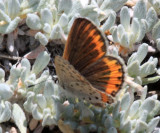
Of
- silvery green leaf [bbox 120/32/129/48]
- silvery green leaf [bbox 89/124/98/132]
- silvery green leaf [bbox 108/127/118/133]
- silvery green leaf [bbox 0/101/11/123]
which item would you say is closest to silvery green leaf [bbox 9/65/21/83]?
silvery green leaf [bbox 0/101/11/123]

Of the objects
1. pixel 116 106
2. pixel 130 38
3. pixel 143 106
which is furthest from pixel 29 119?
pixel 130 38

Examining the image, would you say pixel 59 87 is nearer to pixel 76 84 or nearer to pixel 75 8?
pixel 76 84

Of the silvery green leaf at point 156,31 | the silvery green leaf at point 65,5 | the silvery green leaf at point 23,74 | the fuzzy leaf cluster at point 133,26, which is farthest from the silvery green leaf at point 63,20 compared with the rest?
the silvery green leaf at point 156,31

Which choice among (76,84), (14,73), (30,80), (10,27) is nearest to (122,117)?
(76,84)

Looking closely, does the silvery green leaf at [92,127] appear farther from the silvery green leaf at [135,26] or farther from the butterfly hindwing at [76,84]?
the silvery green leaf at [135,26]

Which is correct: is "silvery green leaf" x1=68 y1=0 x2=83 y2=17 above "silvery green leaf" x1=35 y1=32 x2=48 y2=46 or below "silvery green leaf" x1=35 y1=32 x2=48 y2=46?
above

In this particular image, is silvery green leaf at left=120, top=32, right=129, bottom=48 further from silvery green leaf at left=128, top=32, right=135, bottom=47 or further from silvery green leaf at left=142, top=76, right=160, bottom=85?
silvery green leaf at left=142, top=76, right=160, bottom=85
